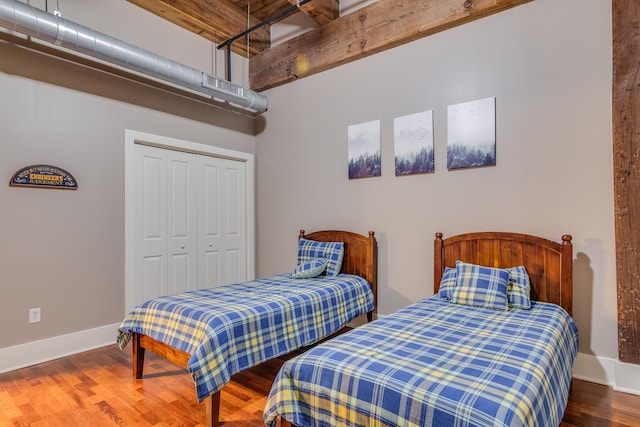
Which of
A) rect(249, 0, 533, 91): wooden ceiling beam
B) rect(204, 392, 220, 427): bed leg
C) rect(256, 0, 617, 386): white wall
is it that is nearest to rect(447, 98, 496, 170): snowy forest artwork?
rect(256, 0, 617, 386): white wall

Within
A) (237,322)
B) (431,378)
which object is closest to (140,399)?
(237,322)

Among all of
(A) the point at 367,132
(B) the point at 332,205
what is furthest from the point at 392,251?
(A) the point at 367,132

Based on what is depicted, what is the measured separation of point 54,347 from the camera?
2.98 m

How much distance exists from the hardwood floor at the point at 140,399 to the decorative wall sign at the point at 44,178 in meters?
1.48

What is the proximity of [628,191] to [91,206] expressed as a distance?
429cm

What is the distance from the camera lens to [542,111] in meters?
2.70

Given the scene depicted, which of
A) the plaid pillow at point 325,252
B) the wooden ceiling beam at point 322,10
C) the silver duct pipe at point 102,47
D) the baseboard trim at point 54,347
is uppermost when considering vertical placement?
the wooden ceiling beam at point 322,10

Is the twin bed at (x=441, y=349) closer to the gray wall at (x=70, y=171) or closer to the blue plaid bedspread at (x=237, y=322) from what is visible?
the blue plaid bedspread at (x=237, y=322)

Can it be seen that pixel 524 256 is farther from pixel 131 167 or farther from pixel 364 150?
pixel 131 167

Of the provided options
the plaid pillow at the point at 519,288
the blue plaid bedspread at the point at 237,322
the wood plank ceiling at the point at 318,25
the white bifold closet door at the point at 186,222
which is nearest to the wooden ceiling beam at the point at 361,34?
the wood plank ceiling at the point at 318,25

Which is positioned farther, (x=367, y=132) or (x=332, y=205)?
(x=332, y=205)

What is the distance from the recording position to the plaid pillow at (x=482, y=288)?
2.41 m

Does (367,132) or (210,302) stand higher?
(367,132)

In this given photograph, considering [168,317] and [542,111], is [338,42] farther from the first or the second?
[168,317]
